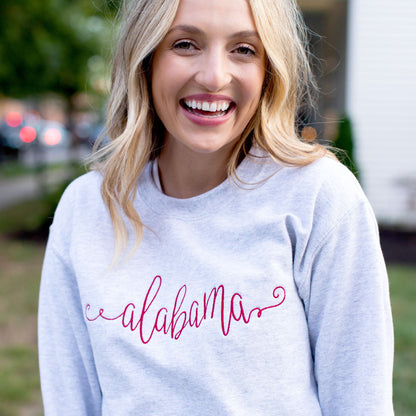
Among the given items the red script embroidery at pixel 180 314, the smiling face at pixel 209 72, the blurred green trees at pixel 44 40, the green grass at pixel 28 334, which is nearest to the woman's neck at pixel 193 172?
the smiling face at pixel 209 72

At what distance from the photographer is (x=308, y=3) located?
878cm

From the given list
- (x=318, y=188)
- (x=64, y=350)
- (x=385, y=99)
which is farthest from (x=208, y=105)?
(x=385, y=99)

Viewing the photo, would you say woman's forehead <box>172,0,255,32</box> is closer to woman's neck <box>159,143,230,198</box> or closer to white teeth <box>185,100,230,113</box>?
white teeth <box>185,100,230,113</box>

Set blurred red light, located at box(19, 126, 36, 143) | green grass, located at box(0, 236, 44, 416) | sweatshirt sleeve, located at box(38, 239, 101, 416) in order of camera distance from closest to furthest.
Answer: sweatshirt sleeve, located at box(38, 239, 101, 416)
green grass, located at box(0, 236, 44, 416)
blurred red light, located at box(19, 126, 36, 143)

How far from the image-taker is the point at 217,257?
145cm

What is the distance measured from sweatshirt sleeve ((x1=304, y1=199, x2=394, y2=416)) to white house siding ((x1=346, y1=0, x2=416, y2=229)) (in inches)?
272

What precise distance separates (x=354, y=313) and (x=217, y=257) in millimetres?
385

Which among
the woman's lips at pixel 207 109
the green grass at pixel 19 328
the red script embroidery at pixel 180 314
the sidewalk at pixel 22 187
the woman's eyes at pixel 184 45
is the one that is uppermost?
the woman's eyes at pixel 184 45

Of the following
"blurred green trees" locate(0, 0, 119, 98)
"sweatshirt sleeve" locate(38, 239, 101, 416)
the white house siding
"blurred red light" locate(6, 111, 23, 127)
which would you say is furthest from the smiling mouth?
"blurred red light" locate(6, 111, 23, 127)

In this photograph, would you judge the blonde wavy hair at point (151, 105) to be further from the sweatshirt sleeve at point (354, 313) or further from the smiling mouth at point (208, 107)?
the sweatshirt sleeve at point (354, 313)

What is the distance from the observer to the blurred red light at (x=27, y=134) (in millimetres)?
21219

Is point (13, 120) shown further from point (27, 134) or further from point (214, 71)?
point (214, 71)

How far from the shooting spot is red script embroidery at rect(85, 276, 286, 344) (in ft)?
4.50

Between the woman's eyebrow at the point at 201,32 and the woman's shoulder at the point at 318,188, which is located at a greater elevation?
the woman's eyebrow at the point at 201,32
